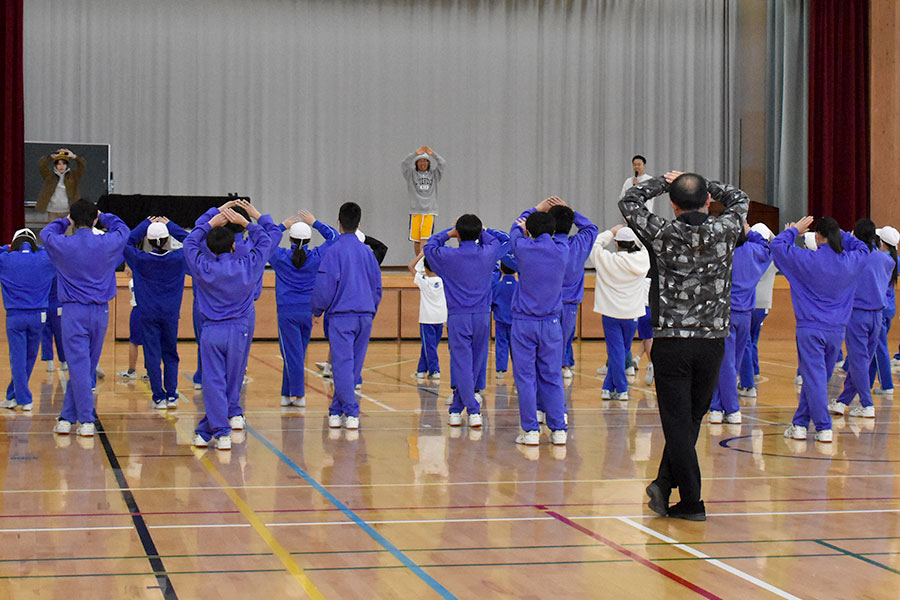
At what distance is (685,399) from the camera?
5727mm

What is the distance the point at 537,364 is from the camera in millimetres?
8281

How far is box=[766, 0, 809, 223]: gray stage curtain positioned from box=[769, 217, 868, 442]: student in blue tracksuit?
13.4 meters

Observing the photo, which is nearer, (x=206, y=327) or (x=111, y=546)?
(x=111, y=546)

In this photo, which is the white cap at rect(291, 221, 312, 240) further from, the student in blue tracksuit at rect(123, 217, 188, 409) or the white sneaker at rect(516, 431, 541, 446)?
the white sneaker at rect(516, 431, 541, 446)

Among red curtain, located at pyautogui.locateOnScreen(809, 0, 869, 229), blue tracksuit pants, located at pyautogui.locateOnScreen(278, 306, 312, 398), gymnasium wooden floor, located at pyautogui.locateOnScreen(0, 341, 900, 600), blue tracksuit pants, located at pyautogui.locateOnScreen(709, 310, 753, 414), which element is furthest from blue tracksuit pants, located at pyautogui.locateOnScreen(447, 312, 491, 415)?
red curtain, located at pyautogui.locateOnScreen(809, 0, 869, 229)

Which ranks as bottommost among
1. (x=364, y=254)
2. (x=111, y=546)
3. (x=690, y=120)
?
(x=111, y=546)

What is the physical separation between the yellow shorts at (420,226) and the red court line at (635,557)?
1342cm

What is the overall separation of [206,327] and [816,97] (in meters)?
16.0

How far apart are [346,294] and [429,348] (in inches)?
171

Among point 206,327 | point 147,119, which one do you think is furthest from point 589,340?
point 206,327

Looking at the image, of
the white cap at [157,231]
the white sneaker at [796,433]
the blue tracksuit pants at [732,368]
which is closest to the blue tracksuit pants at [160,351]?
the white cap at [157,231]

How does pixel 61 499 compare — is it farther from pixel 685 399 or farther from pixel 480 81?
pixel 480 81

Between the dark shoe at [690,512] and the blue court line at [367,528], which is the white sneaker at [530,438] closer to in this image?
the blue court line at [367,528]

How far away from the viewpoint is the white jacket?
35.7 feet
